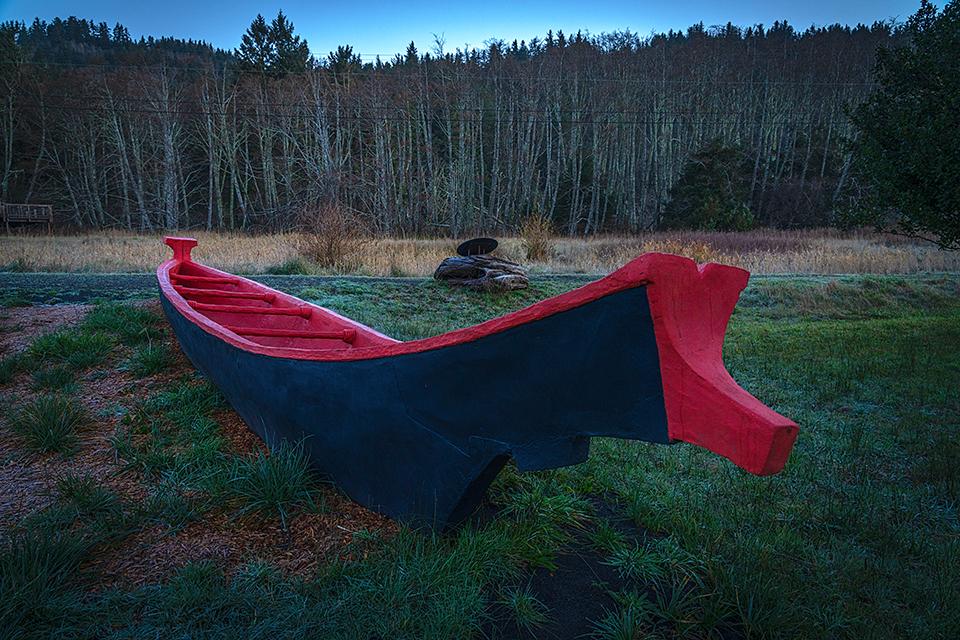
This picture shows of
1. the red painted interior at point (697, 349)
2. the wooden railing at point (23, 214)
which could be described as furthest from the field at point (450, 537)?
the wooden railing at point (23, 214)

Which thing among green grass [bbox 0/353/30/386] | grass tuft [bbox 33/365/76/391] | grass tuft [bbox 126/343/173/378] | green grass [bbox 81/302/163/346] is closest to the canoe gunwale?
grass tuft [bbox 126/343/173/378]

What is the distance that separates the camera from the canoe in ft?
4.60

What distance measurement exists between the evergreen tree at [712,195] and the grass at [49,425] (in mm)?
23437

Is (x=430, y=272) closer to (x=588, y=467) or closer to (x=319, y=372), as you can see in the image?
(x=588, y=467)

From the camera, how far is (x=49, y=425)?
3.36m

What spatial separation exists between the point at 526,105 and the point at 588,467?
35.0 meters

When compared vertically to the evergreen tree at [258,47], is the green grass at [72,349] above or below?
below

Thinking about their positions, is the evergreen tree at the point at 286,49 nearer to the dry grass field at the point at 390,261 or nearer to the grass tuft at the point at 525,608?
the dry grass field at the point at 390,261

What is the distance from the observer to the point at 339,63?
1492 inches

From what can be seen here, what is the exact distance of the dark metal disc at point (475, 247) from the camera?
10.4m

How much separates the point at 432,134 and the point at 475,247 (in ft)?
88.8

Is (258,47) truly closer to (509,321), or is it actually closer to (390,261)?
(390,261)

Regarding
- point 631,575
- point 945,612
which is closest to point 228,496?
point 631,575

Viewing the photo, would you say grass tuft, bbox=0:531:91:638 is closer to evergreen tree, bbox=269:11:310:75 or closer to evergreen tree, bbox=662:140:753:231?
evergreen tree, bbox=662:140:753:231
